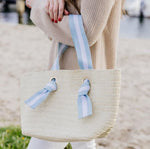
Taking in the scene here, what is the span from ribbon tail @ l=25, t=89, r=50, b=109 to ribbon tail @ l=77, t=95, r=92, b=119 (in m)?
0.15

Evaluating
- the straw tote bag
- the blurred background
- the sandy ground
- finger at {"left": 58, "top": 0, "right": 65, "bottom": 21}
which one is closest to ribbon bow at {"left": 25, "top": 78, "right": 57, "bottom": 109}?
the straw tote bag

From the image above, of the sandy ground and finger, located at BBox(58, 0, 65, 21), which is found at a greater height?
finger, located at BBox(58, 0, 65, 21)

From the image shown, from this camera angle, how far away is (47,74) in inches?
48.8

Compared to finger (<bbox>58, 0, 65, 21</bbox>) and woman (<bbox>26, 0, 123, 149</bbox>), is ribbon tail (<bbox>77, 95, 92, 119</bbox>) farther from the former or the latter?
finger (<bbox>58, 0, 65, 21</bbox>)

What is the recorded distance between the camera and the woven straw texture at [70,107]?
1.09 m

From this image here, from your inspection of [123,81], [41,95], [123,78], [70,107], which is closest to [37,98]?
[41,95]

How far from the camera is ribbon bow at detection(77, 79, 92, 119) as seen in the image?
3.61 ft

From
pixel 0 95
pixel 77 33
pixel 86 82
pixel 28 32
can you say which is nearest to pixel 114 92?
pixel 86 82

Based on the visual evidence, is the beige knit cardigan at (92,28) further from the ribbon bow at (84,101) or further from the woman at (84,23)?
the ribbon bow at (84,101)

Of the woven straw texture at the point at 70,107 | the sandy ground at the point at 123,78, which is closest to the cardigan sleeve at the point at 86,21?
the woven straw texture at the point at 70,107

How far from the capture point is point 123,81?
18.1 ft

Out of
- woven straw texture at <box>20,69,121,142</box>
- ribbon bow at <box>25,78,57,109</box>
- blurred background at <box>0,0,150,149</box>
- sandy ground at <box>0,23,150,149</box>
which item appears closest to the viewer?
woven straw texture at <box>20,69,121,142</box>

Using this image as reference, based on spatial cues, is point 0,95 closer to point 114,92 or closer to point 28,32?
point 114,92

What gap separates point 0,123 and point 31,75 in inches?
91.3
